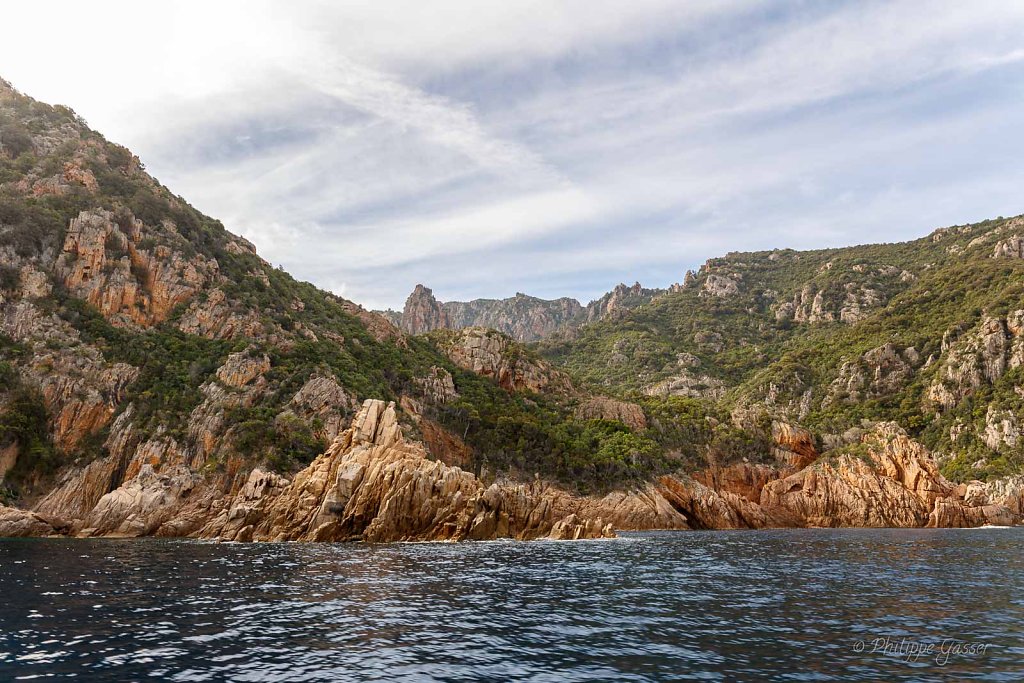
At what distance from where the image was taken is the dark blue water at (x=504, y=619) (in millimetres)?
17969

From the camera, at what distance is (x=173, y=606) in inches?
1062

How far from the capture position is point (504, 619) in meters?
25.6

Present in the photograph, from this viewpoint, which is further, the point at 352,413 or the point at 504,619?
the point at 352,413

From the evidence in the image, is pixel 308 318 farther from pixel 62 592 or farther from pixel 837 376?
pixel 837 376

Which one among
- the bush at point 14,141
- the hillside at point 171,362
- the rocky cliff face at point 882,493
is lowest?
the rocky cliff face at point 882,493

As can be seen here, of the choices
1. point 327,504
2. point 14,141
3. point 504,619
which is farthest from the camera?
point 14,141

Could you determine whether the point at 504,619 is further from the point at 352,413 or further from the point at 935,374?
the point at 935,374

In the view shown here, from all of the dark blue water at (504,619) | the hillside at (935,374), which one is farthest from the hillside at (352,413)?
the dark blue water at (504,619)

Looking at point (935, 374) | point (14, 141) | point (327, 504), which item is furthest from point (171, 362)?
point (935, 374)

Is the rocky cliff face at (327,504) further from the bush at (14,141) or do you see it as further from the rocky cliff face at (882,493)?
the bush at (14,141)

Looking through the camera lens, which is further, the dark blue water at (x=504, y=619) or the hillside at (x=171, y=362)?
the hillside at (x=171, y=362)

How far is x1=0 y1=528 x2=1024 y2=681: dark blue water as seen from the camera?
707 inches

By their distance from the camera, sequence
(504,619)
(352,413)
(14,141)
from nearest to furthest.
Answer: (504,619) < (352,413) < (14,141)

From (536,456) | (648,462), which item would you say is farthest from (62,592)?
(648,462)
